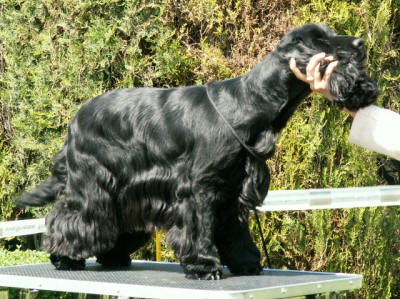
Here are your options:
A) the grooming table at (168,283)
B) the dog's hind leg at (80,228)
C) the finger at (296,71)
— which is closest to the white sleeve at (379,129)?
the finger at (296,71)

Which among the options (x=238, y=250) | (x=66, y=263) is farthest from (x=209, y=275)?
(x=66, y=263)

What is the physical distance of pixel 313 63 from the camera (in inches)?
103

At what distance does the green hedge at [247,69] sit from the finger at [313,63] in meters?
2.02

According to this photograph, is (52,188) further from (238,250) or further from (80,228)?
(238,250)

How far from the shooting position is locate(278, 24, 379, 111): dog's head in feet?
8.46

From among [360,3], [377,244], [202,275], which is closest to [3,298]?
[202,275]

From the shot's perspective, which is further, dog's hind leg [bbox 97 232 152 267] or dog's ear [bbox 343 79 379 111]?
dog's hind leg [bbox 97 232 152 267]

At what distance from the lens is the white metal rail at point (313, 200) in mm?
4277

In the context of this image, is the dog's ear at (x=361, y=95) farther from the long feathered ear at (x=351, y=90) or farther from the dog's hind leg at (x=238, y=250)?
the dog's hind leg at (x=238, y=250)

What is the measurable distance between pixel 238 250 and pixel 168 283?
1.36 ft

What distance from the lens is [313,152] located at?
4.62m

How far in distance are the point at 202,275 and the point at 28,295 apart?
103 centimetres

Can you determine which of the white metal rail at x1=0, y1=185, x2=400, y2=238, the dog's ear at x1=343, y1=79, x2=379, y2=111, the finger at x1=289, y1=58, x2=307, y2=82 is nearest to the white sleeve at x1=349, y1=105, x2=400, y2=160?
the dog's ear at x1=343, y1=79, x2=379, y2=111

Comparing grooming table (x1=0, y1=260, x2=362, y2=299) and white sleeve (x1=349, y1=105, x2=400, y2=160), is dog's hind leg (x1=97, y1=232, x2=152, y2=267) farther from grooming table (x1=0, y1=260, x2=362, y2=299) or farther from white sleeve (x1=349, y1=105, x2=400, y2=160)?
white sleeve (x1=349, y1=105, x2=400, y2=160)
